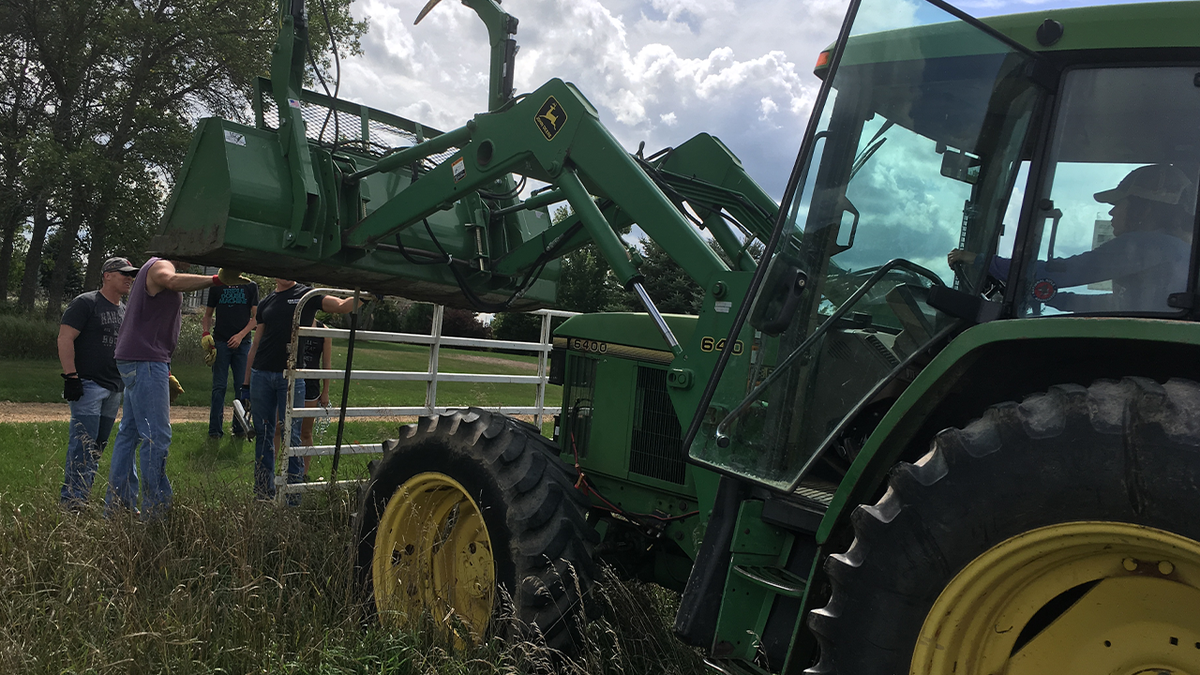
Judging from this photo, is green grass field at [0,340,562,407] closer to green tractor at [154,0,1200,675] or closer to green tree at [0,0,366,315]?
green tree at [0,0,366,315]

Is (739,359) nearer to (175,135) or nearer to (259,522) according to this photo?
(259,522)

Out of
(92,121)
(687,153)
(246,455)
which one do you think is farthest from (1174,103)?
(92,121)

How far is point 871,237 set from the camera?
9.70ft

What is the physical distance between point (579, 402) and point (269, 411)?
374cm

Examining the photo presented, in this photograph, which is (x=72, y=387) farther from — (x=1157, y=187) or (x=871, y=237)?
(x=1157, y=187)

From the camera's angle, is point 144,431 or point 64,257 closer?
point 144,431

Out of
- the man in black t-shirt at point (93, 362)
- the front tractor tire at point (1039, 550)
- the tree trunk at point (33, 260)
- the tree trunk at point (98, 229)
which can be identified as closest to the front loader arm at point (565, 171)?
the front tractor tire at point (1039, 550)

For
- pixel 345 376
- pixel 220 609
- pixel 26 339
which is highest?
pixel 345 376

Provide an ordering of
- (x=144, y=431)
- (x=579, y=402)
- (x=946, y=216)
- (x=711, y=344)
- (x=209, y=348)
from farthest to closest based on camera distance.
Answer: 1. (x=209, y=348)
2. (x=144, y=431)
3. (x=579, y=402)
4. (x=711, y=344)
5. (x=946, y=216)

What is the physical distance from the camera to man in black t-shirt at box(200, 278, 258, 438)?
369 inches

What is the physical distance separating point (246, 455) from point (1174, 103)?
844 cm

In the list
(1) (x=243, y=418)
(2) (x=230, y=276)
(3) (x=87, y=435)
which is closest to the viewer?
(2) (x=230, y=276)

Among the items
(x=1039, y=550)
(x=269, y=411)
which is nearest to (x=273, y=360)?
(x=269, y=411)

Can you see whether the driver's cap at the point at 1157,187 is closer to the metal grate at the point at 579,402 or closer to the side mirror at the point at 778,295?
the side mirror at the point at 778,295
